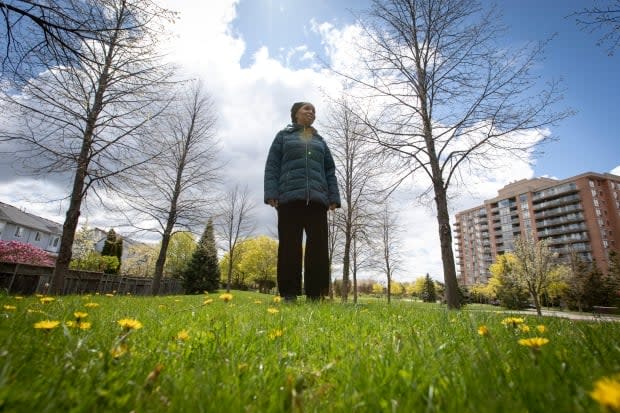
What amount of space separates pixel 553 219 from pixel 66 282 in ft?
311

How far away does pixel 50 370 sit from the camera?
2.90ft

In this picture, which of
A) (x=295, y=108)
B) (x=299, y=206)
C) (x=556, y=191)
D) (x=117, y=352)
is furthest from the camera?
(x=556, y=191)

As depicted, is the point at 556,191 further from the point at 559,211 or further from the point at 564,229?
the point at 564,229

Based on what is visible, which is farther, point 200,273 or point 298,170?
point 200,273

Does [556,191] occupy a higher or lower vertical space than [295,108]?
higher

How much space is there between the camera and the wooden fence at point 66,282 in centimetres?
854

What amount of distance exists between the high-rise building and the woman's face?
61.5 meters

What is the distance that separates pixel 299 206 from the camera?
4.50 m

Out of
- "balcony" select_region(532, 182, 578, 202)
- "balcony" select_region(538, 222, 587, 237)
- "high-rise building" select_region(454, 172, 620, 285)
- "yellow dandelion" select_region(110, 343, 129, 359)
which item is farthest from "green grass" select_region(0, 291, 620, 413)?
"balcony" select_region(532, 182, 578, 202)

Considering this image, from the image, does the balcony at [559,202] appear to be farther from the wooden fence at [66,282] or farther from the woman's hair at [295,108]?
the woman's hair at [295,108]

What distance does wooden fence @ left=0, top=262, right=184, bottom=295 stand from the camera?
28.0 ft

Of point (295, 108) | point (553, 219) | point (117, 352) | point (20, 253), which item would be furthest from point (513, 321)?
point (553, 219)

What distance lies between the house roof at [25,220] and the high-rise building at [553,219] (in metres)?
80.1

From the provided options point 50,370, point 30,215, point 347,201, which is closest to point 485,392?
point 50,370
